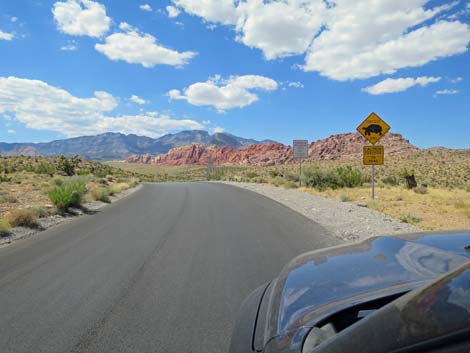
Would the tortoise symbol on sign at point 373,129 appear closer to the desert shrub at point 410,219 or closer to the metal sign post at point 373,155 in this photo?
the metal sign post at point 373,155

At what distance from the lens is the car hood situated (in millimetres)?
2074

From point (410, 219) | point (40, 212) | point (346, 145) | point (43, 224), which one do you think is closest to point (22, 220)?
point (43, 224)

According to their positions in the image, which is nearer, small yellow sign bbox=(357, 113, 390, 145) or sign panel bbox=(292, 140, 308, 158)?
small yellow sign bbox=(357, 113, 390, 145)

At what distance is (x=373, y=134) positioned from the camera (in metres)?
16.5

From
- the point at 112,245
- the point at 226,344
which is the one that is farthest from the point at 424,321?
the point at 112,245

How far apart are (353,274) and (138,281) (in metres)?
4.14

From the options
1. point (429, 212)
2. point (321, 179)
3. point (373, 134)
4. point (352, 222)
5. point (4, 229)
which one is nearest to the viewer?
point (4, 229)

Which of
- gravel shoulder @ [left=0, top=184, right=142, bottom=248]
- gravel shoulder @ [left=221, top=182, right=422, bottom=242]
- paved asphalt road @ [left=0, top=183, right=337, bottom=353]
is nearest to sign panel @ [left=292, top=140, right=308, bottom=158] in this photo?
gravel shoulder @ [left=221, top=182, right=422, bottom=242]

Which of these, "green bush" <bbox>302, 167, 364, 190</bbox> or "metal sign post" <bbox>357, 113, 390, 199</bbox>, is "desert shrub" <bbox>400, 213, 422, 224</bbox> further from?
"green bush" <bbox>302, 167, 364, 190</bbox>

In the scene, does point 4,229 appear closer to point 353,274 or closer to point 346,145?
point 353,274

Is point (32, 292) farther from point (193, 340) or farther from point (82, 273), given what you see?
point (193, 340)

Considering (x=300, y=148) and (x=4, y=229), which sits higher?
(x=300, y=148)

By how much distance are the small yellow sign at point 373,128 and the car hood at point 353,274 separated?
46.2 ft

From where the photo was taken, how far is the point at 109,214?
46.6 feet
